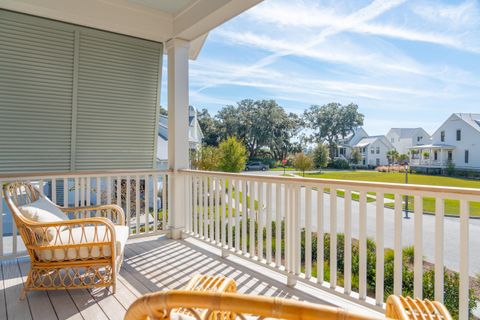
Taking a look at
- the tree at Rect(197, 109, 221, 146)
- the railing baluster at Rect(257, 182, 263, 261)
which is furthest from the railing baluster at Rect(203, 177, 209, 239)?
the tree at Rect(197, 109, 221, 146)

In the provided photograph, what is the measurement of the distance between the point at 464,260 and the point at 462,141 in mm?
1688

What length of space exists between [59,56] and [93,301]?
2884 millimetres

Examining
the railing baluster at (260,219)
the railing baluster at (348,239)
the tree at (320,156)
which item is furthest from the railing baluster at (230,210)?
the tree at (320,156)

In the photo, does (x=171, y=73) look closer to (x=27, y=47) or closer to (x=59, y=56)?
(x=59, y=56)

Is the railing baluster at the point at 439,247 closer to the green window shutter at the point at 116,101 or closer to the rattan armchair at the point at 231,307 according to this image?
the rattan armchair at the point at 231,307

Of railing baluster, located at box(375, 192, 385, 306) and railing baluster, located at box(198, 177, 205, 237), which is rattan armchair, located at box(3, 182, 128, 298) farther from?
railing baluster, located at box(375, 192, 385, 306)

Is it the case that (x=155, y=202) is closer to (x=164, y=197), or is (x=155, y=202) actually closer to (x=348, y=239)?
(x=164, y=197)

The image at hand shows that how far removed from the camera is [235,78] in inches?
659

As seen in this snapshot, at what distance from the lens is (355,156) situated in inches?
201

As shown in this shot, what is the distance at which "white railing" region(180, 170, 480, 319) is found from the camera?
1884 mm

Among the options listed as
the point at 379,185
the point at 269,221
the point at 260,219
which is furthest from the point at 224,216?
the point at 379,185

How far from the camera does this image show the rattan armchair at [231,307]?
2.55ft

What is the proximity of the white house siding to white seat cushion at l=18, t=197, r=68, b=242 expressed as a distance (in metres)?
3.60

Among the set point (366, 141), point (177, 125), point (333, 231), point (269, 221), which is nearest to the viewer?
point (333, 231)
